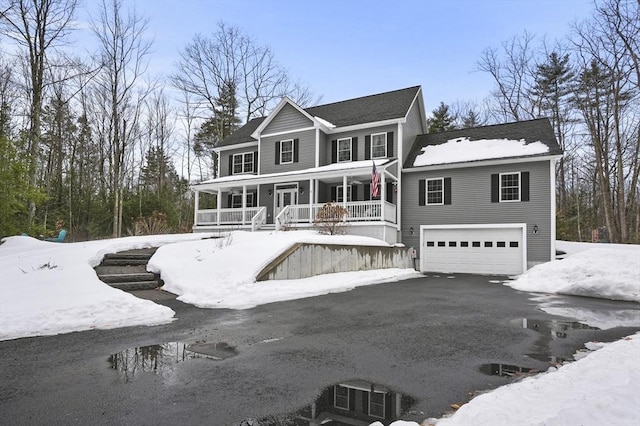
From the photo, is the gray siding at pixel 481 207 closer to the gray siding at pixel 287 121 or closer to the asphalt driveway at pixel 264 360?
the gray siding at pixel 287 121

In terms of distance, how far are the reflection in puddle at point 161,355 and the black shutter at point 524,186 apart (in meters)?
15.6

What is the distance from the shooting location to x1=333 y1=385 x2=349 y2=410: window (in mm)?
3085

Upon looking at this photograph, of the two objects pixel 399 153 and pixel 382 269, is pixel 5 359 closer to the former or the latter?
pixel 382 269

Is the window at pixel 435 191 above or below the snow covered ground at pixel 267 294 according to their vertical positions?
above

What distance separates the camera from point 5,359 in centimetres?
431

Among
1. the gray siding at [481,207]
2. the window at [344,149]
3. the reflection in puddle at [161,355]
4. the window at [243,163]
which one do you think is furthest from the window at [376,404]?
the window at [243,163]

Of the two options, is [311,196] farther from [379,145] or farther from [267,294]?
[267,294]

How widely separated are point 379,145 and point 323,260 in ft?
32.7

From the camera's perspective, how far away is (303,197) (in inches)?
797

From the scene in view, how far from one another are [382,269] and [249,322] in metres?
9.31

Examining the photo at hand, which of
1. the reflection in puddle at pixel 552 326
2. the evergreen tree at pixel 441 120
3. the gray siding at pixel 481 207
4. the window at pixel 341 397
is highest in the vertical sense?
the evergreen tree at pixel 441 120

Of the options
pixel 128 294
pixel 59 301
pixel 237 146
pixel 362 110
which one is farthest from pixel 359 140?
pixel 59 301

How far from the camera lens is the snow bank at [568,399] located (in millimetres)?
2607

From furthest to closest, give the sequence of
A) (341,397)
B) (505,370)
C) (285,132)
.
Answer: (285,132) → (505,370) → (341,397)
